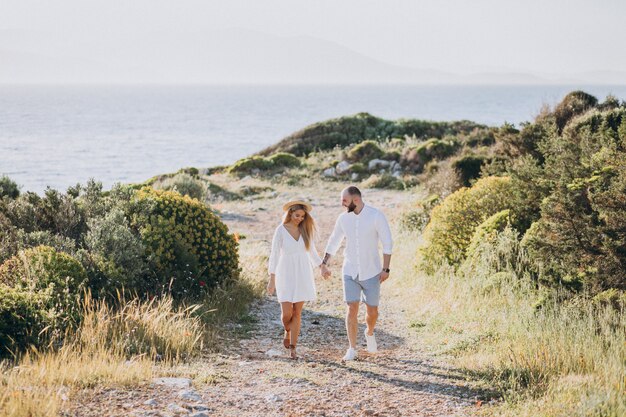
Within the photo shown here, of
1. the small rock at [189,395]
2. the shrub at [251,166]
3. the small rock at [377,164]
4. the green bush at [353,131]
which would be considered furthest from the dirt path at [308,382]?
the green bush at [353,131]

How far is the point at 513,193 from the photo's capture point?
1095cm

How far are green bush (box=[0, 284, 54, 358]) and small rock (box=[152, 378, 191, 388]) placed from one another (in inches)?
58.4

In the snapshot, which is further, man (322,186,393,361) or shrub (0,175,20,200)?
shrub (0,175,20,200)

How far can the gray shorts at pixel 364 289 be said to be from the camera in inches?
295

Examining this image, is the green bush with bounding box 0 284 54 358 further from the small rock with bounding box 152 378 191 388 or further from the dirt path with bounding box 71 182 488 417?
the dirt path with bounding box 71 182 488 417

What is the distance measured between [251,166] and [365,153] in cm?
476

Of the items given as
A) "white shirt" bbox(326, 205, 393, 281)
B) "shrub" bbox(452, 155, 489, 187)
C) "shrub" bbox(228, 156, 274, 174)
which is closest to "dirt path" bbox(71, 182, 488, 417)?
"white shirt" bbox(326, 205, 393, 281)

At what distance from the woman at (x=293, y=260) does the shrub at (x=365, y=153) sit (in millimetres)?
20765

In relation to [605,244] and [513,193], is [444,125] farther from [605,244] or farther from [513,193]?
[605,244]

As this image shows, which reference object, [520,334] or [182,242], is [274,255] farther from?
[520,334]

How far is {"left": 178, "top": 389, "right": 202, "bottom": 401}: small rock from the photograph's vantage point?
6.02 metres

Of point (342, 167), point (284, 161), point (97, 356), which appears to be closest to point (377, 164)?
point (342, 167)

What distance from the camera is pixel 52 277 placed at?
309 inches

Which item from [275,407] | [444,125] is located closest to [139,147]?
[444,125]
